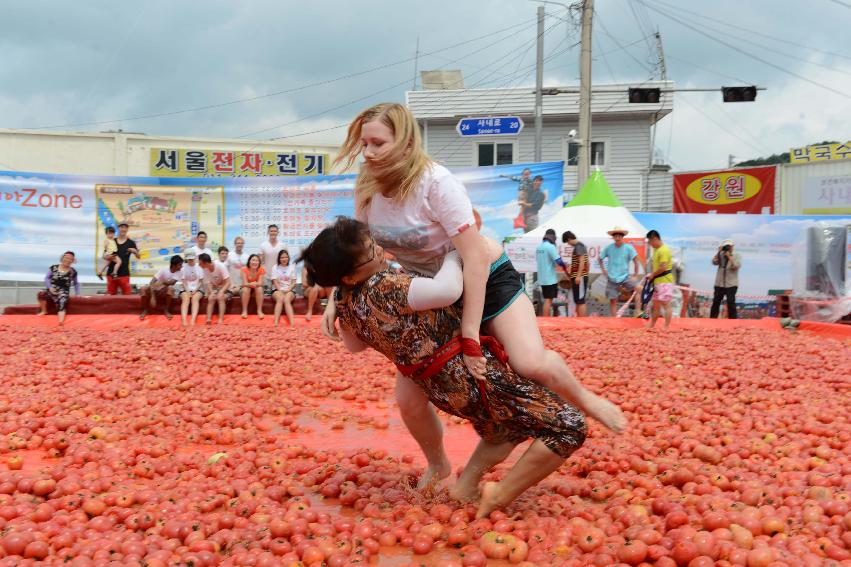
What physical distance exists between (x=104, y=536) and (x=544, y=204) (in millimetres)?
12419

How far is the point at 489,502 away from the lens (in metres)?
3.01

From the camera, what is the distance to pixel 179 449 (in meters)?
4.44

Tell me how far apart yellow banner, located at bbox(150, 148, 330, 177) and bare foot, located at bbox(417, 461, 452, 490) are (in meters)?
21.6

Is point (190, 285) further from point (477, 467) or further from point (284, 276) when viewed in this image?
point (477, 467)

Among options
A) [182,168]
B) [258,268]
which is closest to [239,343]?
[258,268]

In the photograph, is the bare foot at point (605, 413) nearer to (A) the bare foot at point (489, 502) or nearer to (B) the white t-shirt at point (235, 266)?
(A) the bare foot at point (489, 502)

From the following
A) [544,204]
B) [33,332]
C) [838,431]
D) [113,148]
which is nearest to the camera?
[838,431]

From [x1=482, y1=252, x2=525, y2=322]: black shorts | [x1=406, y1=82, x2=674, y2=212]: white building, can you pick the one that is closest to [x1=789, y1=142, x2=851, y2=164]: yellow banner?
[x1=406, y1=82, x2=674, y2=212]: white building

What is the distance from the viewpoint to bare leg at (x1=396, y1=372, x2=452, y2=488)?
322cm

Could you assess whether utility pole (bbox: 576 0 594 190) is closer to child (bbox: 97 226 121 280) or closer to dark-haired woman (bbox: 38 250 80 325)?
child (bbox: 97 226 121 280)

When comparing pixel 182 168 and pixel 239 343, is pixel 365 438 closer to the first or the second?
pixel 239 343

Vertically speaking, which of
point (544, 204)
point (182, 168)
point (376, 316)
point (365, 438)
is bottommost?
point (365, 438)

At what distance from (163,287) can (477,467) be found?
10031 mm

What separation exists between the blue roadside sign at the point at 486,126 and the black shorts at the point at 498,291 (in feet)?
70.6
